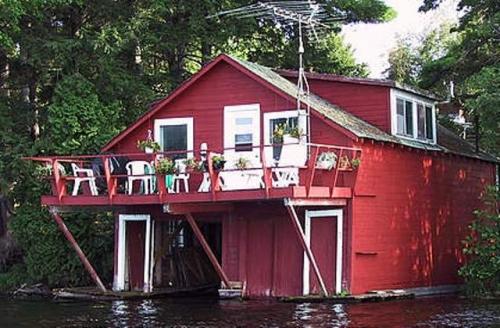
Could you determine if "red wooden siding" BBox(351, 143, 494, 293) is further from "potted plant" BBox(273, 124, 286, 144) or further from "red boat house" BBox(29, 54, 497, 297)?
"potted plant" BBox(273, 124, 286, 144)

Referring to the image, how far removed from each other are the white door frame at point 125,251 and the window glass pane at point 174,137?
211cm

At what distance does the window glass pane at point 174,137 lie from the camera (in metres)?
23.5

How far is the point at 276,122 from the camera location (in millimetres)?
22109

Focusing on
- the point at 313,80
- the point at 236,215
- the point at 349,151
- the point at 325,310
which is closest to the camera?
the point at 325,310

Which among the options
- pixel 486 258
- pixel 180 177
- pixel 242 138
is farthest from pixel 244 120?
pixel 486 258

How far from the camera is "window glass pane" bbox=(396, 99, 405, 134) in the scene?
23219 mm

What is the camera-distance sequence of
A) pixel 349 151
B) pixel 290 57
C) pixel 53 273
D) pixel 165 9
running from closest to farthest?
pixel 349 151, pixel 53 273, pixel 165 9, pixel 290 57

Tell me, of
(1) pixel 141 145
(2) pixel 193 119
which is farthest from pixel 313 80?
(1) pixel 141 145

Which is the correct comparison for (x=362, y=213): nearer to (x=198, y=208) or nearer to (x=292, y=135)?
(x=292, y=135)

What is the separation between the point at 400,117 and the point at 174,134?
21.2 ft

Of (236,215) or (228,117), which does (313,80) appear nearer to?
(228,117)

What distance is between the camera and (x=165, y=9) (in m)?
29.0

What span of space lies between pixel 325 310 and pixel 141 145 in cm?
658

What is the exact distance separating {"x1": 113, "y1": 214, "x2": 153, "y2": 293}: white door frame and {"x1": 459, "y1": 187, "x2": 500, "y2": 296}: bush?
8584 mm
